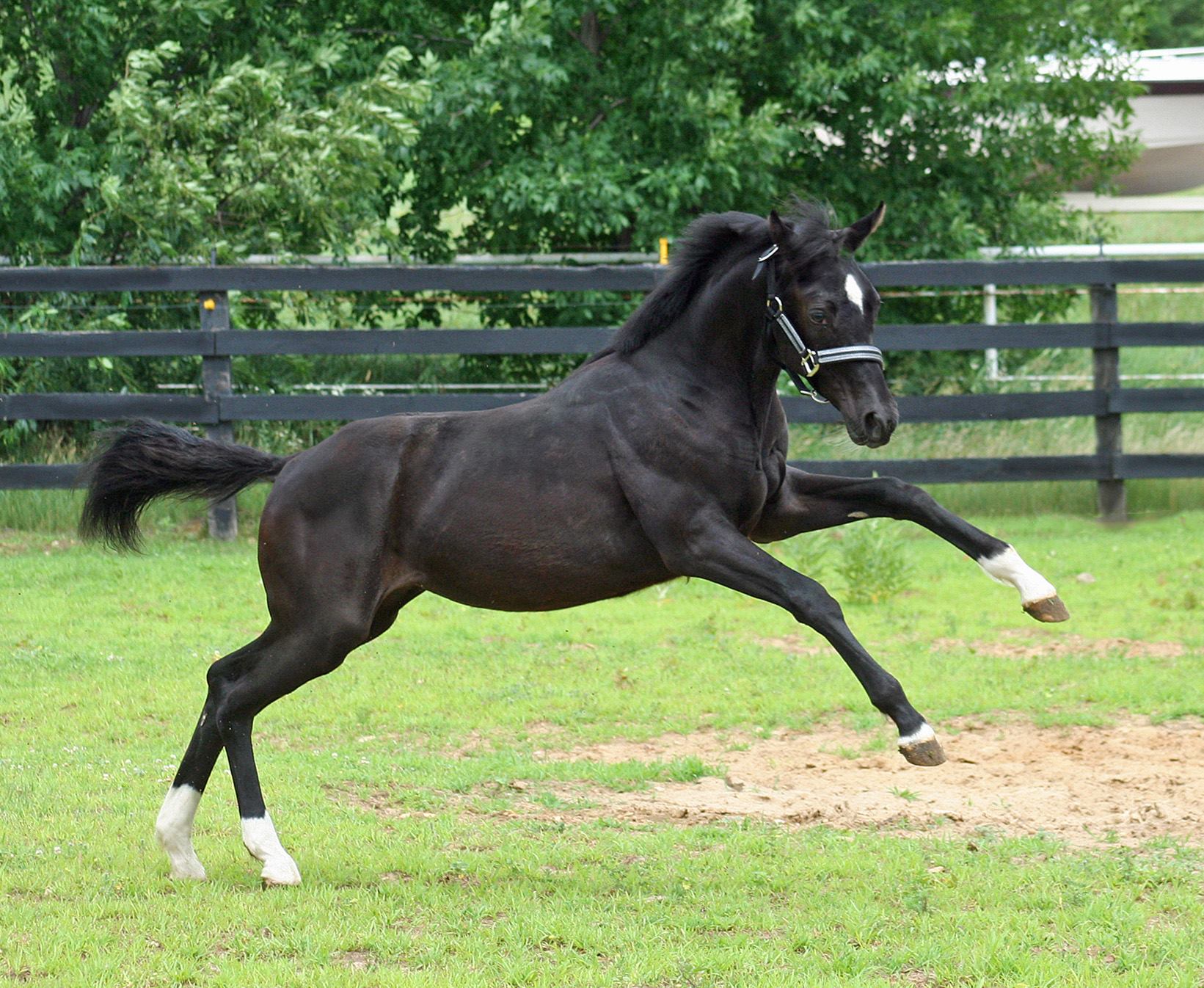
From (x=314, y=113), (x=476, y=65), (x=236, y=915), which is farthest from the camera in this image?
(x=476, y=65)

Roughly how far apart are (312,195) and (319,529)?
7.73 m

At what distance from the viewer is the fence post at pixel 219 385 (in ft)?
35.7

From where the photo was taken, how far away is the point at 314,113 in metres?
11.9

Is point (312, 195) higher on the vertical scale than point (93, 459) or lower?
higher

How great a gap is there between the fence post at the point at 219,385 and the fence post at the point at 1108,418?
6.84m

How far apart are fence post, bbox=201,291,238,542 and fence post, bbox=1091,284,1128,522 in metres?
6.84

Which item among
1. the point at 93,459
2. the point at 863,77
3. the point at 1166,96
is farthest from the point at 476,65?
the point at 1166,96

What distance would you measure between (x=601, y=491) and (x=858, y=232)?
1.19 m

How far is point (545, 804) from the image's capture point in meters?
5.68

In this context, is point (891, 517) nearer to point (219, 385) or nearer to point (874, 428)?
point (874, 428)

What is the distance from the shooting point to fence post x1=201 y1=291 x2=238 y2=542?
10.9 meters

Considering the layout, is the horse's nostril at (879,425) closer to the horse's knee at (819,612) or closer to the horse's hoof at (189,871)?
the horse's knee at (819,612)

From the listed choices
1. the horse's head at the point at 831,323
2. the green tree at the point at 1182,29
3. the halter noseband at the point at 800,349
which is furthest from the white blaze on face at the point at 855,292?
the green tree at the point at 1182,29

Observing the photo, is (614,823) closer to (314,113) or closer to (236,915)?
(236,915)
